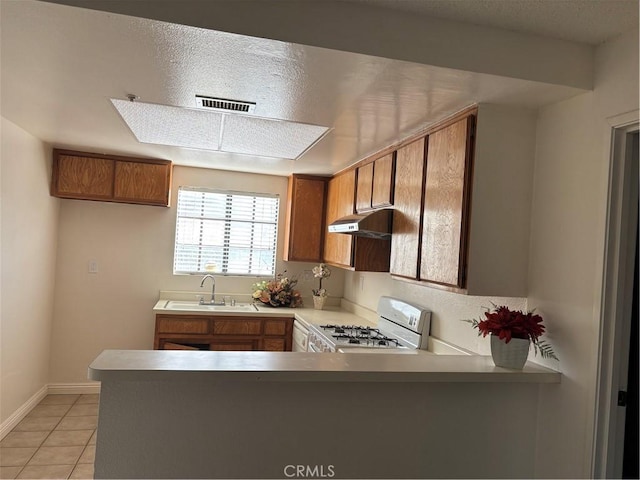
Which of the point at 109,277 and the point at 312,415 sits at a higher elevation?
the point at 109,277

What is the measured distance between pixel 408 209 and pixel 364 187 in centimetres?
87

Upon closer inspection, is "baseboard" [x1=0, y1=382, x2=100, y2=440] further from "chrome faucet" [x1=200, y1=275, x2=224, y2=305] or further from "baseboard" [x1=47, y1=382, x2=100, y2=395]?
"chrome faucet" [x1=200, y1=275, x2=224, y2=305]

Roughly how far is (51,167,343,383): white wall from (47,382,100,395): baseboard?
0.04m

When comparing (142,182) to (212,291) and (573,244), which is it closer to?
(212,291)

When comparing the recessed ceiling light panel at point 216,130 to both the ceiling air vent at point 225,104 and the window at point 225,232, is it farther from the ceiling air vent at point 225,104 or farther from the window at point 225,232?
the window at point 225,232

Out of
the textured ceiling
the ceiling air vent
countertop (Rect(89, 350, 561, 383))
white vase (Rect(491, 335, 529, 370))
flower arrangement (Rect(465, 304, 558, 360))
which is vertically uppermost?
the textured ceiling

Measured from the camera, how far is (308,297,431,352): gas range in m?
3.08

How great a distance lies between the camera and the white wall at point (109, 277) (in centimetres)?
444

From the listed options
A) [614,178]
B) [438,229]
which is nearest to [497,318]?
[438,229]

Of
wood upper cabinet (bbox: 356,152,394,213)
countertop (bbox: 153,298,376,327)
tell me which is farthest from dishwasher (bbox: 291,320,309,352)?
wood upper cabinet (bbox: 356,152,394,213)

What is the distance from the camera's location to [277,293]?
470cm

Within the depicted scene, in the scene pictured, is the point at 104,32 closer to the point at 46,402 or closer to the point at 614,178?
the point at 614,178

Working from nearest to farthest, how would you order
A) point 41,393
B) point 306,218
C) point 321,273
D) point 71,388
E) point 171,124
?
point 171,124 < point 41,393 < point 71,388 < point 306,218 < point 321,273

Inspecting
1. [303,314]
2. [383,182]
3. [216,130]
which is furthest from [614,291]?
[303,314]
